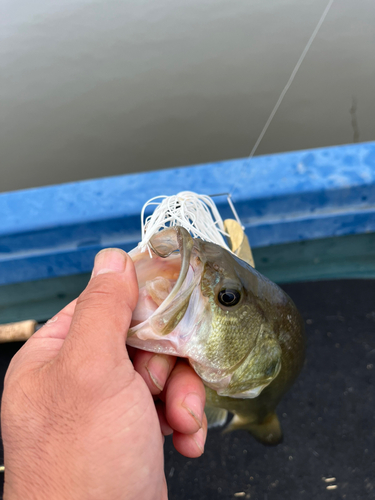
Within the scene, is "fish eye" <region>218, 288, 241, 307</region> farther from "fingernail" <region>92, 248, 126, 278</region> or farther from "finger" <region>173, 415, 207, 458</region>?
"finger" <region>173, 415, 207, 458</region>

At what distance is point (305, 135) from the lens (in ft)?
15.9

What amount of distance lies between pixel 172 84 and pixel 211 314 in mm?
5843

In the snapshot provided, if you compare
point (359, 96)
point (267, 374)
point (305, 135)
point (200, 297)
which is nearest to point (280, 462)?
point (267, 374)

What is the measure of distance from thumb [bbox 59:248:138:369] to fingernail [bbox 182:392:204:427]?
1.04ft

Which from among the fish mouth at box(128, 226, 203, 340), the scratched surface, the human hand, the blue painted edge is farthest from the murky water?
the human hand

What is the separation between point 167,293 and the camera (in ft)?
3.42

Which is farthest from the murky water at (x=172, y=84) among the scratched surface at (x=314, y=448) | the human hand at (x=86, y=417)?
the human hand at (x=86, y=417)

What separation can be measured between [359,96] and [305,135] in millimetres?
1163

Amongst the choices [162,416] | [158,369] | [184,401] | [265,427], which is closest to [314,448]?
[265,427]

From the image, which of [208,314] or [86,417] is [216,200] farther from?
[86,417]

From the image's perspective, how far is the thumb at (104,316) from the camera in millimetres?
878

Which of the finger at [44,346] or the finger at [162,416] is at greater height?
the finger at [44,346]

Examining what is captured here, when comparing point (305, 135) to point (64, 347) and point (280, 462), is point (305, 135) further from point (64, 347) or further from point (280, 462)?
point (64, 347)

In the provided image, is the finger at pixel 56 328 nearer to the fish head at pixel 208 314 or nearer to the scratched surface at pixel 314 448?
the fish head at pixel 208 314
